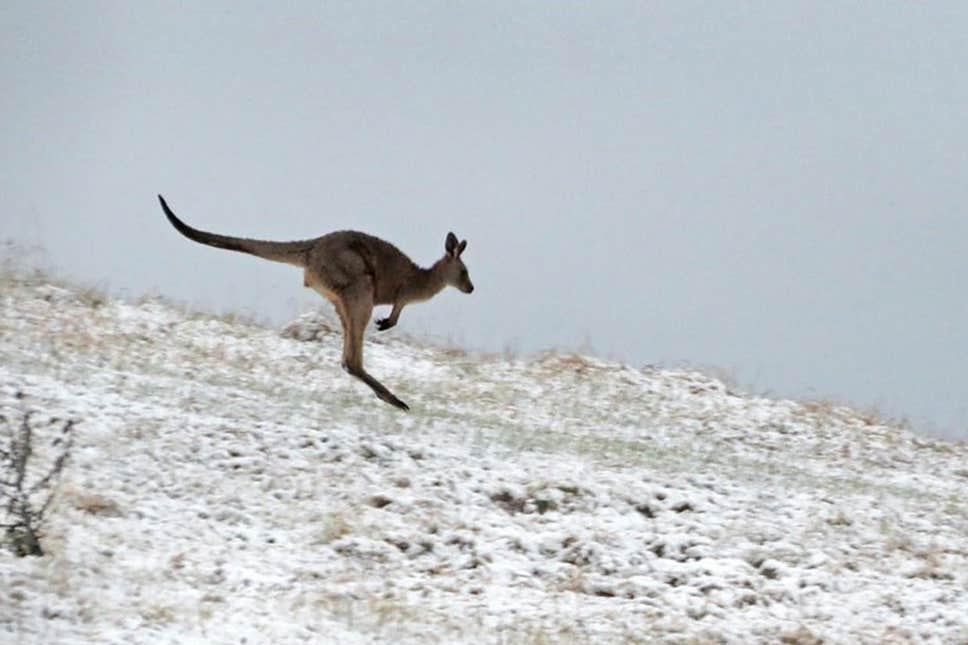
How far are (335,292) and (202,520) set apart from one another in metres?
4.63

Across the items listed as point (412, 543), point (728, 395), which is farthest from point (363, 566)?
point (728, 395)

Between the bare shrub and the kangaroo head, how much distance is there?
20.8ft

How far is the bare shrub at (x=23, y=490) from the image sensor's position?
7.46 metres

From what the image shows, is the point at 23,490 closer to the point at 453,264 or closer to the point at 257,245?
the point at 257,245

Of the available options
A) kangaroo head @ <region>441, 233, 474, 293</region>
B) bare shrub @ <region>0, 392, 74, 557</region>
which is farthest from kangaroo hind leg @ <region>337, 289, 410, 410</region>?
bare shrub @ <region>0, 392, 74, 557</region>

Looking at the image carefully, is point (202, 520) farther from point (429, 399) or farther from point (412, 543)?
point (429, 399)

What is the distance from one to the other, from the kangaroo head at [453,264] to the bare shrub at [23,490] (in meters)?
6.33

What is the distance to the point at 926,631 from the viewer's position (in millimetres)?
8438

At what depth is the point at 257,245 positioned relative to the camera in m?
12.8

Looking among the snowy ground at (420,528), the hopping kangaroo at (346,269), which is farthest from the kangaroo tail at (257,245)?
the snowy ground at (420,528)

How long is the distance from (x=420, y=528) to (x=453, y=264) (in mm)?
6196

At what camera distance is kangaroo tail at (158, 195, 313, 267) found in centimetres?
1230

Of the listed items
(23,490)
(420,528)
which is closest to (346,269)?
(420,528)

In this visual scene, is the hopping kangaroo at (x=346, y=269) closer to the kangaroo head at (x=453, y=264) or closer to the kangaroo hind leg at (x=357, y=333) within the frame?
the kangaroo hind leg at (x=357, y=333)
